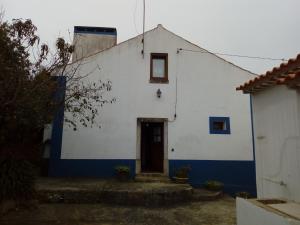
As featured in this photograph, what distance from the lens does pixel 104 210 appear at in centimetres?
693

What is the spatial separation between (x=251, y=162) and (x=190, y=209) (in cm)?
440

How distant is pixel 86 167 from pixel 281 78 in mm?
7536

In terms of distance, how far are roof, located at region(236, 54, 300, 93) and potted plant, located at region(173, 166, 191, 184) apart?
5.04 m

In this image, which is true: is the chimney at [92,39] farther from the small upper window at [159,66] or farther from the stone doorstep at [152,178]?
the stone doorstep at [152,178]

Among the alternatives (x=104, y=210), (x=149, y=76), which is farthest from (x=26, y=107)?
(x=149, y=76)

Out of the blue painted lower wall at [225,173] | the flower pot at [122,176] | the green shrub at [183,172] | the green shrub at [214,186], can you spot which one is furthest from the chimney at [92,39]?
the green shrub at [214,186]

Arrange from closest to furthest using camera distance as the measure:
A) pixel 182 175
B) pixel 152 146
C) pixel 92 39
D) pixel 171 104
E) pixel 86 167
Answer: pixel 182 175 < pixel 86 167 < pixel 171 104 < pixel 152 146 < pixel 92 39

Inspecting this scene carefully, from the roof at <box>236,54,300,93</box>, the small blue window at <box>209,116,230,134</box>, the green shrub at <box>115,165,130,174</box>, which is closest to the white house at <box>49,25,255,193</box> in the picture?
the small blue window at <box>209,116,230,134</box>

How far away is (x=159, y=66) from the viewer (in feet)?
36.1

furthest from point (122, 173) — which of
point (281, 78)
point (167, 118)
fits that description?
point (281, 78)

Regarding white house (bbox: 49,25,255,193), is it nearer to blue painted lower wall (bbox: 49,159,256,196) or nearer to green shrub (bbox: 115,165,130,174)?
blue painted lower wall (bbox: 49,159,256,196)

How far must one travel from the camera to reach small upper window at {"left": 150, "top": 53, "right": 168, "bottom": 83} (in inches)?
427

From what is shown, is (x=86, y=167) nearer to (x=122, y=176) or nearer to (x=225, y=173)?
(x=122, y=176)

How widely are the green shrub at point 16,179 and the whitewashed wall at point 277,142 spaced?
5133 mm
